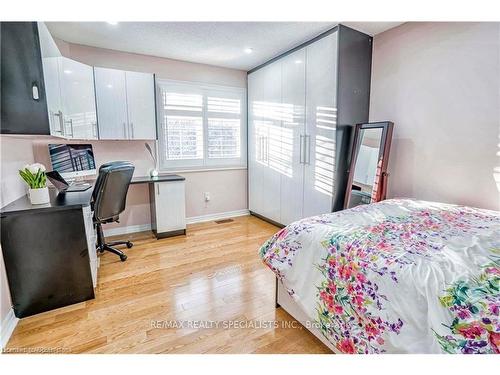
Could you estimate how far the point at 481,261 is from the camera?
3.55 feet

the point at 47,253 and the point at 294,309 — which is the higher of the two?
the point at 47,253

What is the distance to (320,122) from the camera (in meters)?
2.91

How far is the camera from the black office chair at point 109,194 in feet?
7.87

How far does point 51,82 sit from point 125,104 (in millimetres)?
1267

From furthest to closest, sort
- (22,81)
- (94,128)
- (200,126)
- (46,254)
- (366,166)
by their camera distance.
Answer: (200,126), (94,128), (366,166), (46,254), (22,81)

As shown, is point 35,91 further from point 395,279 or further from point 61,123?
point 395,279

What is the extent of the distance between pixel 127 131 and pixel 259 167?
6.46 ft

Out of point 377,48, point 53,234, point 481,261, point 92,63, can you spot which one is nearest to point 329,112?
point 377,48

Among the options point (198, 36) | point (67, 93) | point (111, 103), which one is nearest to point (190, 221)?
point (111, 103)

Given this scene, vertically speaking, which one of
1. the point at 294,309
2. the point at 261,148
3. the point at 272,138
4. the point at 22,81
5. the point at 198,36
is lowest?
the point at 294,309

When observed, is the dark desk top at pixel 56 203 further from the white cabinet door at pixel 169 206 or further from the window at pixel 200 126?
the window at pixel 200 126

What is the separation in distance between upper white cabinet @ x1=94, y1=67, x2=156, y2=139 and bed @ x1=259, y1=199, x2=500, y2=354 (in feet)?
8.22

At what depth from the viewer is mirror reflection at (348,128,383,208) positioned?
104 inches
